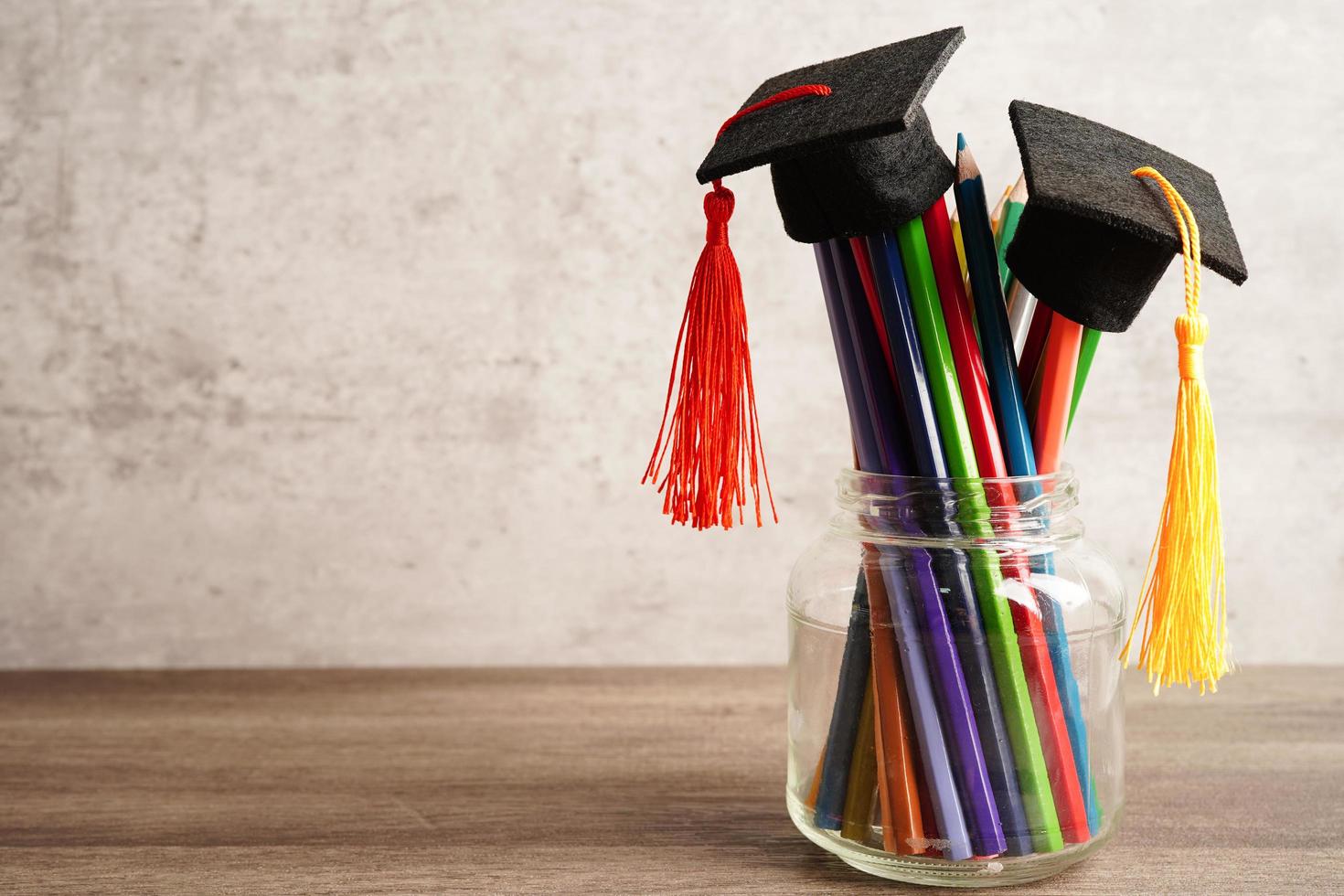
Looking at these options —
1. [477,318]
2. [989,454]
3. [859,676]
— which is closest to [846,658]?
[859,676]

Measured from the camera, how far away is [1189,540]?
532mm

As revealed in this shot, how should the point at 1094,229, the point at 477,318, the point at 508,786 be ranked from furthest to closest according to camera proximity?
the point at 477,318
the point at 508,786
the point at 1094,229

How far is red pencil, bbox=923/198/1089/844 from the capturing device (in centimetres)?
55

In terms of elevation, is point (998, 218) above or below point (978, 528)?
above

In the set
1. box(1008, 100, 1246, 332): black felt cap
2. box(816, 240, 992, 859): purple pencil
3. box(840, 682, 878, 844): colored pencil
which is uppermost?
box(1008, 100, 1246, 332): black felt cap

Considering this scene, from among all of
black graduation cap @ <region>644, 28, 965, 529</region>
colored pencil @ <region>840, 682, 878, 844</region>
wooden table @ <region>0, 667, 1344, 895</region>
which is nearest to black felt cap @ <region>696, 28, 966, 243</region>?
black graduation cap @ <region>644, 28, 965, 529</region>

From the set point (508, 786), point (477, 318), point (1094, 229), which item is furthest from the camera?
point (477, 318)

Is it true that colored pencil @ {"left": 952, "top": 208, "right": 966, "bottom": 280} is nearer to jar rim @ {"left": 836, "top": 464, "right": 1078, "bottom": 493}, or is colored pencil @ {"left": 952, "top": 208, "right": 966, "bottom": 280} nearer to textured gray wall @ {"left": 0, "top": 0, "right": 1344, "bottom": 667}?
jar rim @ {"left": 836, "top": 464, "right": 1078, "bottom": 493}

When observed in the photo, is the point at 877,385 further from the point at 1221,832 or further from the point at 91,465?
the point at 91,465

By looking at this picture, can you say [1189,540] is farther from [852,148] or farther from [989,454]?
[852,148]

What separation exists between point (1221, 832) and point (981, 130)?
587 mm

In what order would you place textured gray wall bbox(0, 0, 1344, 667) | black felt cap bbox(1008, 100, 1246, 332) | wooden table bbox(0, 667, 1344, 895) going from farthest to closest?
textured gray wall bbox(0, 0, 1344, 667) < wooden table bbox(0, 667, 1344, 895) < black felt cap bbox(1008, 100, 1246, 332)

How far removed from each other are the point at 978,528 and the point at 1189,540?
0.31 ft

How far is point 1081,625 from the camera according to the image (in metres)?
0.58
